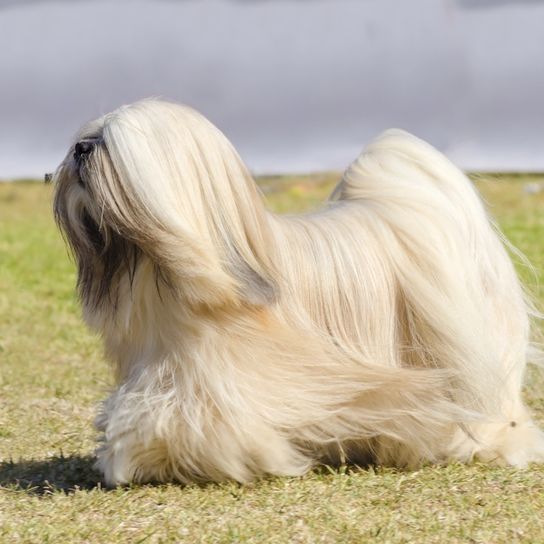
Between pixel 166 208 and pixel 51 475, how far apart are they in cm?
119

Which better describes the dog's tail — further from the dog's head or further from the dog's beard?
the dog's beard

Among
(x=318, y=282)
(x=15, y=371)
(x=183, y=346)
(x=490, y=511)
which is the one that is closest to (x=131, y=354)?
(x=183, y=346)

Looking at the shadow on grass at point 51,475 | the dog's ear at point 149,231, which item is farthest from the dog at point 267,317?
the shadow on grass at point 51,475

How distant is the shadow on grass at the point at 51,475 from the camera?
3.97 m

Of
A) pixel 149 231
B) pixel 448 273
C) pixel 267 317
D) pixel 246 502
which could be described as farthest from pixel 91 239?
pixel 448 273

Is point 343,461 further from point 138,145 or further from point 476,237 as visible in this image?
point 138,145

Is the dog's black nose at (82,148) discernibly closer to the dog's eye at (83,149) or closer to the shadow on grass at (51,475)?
the dog's eye at (83,149)

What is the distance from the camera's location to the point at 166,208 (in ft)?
11.5

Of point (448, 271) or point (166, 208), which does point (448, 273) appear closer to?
point (448, 271)

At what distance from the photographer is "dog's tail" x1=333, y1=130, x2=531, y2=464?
3988 mm

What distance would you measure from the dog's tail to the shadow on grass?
45.9 inches

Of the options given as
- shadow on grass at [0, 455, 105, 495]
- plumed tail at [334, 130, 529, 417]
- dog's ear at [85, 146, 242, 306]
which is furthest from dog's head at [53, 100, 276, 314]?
shadow on grass at [0, 455, 105, 495]

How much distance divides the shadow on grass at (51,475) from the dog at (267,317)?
0.69 ft

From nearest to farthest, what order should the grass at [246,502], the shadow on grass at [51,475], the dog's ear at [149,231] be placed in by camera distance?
the grass at [246,502] → the dog's ear at [149,231] → the shadow on grass at [51,475]
